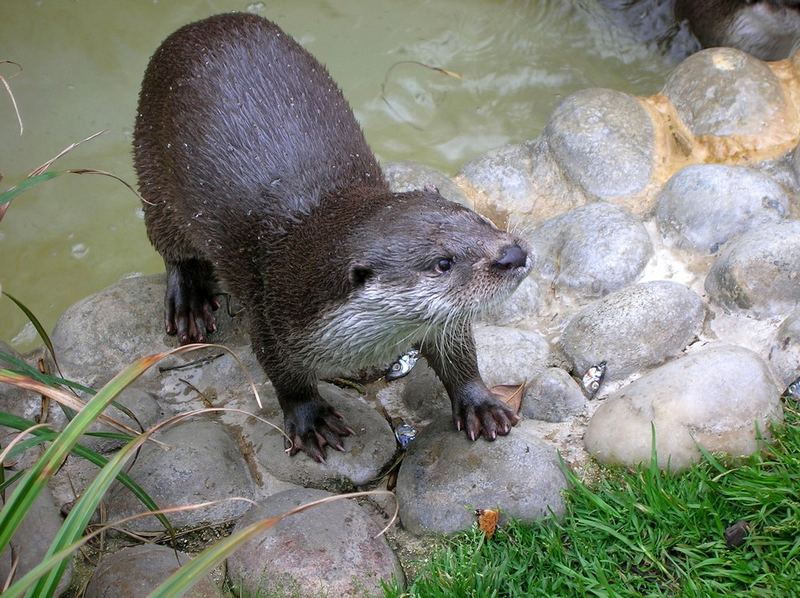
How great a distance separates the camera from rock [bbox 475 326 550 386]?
297 centimetres

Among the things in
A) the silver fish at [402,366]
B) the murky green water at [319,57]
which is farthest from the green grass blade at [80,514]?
the murky green water at [319,57]

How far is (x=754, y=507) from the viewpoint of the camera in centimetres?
223

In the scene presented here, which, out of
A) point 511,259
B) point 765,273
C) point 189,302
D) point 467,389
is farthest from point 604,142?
point 189,302

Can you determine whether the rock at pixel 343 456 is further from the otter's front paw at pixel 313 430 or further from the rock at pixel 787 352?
the rock at pixel 787 352

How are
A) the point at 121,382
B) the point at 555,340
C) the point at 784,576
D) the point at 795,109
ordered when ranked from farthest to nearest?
the point at 795,109 → the point at 555,340 → the point at 784,576 → the point at 121,382

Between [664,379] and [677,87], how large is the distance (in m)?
1.99

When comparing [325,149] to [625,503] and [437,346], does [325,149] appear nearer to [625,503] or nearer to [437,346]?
[437,346]

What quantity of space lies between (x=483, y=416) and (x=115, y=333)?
58.9 inches

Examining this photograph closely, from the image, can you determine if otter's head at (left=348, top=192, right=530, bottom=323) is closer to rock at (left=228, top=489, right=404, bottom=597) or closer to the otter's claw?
the otter's claw

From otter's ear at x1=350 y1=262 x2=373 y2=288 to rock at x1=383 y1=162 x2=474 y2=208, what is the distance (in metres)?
1.43

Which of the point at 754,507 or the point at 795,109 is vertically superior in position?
the point at 795,109

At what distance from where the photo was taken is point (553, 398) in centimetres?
280

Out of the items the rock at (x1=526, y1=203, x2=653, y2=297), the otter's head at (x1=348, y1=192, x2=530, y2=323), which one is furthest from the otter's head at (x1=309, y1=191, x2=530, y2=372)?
the rock at (x1=526, y1=203, x2=653, y2=297)

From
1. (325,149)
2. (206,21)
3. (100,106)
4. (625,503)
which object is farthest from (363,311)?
(100,106)
